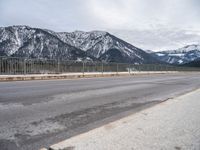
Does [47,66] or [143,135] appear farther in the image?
[47,66]

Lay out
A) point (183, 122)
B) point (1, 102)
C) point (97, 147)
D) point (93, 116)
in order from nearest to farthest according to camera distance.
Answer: point (97, 147) → point (183, 122) → point (93, 116) → point (1, 102)

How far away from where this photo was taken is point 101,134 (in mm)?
5270

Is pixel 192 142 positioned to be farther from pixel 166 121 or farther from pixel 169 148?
pixel 166 121

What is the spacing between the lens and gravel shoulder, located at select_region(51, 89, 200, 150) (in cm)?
460

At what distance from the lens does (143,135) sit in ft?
17.2

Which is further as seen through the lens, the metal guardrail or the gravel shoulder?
the metal guardrail

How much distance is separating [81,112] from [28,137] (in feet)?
8.75

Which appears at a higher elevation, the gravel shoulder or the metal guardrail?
the metal guardrail

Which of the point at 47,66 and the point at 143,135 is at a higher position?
the point at 47,66

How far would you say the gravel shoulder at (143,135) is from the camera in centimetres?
460

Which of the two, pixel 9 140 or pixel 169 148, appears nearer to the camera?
pixel 169 148

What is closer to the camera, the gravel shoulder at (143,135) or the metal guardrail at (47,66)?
the gravel shoulder at (143,135)

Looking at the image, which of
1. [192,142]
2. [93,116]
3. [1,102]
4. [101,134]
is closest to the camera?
[192,142]

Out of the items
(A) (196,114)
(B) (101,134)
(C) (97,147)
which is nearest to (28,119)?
(B) (101,134)
